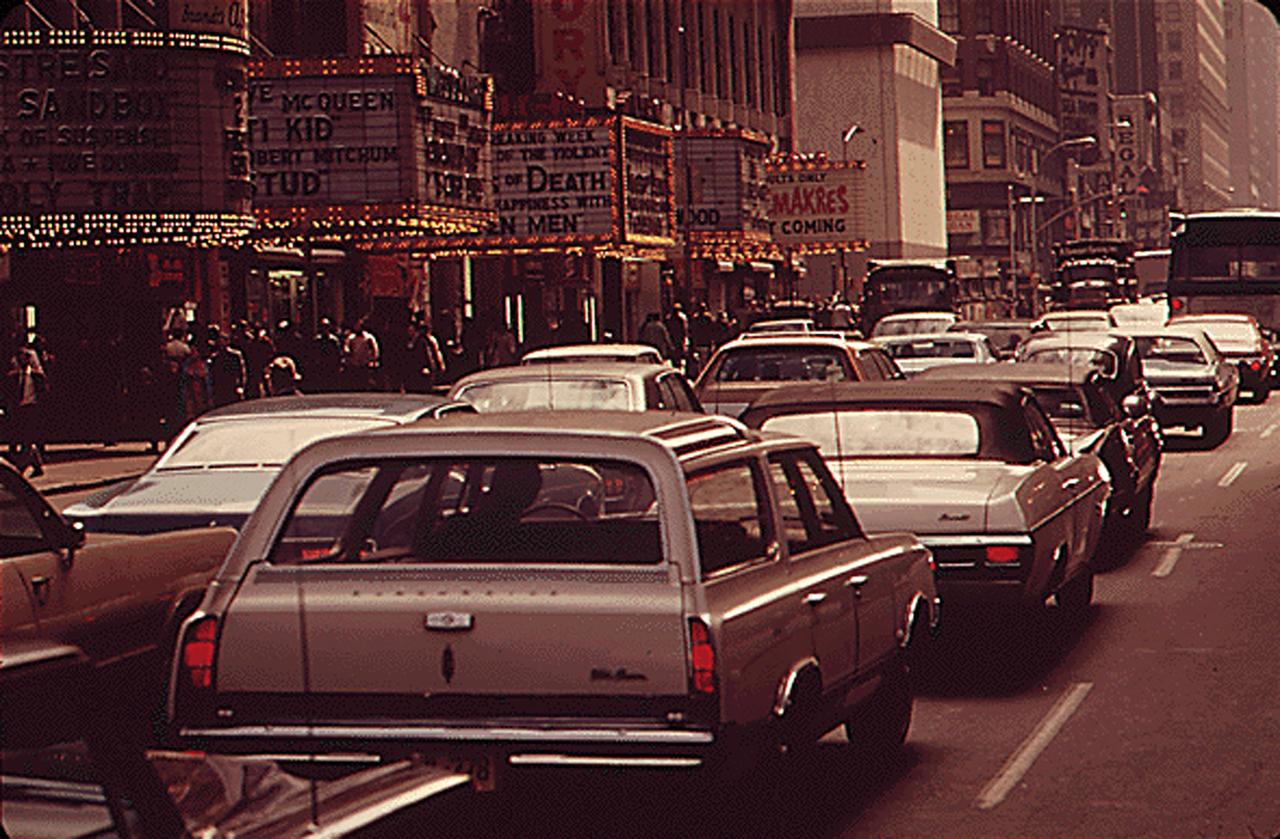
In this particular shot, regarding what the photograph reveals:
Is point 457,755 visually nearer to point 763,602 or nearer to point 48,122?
point 763,602

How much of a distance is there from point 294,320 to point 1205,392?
25.9 m

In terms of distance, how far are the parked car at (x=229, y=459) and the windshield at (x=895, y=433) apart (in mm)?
2103

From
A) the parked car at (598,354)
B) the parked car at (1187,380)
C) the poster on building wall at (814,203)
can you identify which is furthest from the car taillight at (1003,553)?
the poster on building wall at (814,203)

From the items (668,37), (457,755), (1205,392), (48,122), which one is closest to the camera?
(457,755)

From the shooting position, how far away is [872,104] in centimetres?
14275

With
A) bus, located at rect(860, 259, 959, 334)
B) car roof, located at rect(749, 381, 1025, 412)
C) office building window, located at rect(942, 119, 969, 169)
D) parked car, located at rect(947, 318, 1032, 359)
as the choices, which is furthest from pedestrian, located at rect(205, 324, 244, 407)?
office building window, located at rect(942, 119, 969, 169)

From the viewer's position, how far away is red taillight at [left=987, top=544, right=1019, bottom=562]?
475 inches

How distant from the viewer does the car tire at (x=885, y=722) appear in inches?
377

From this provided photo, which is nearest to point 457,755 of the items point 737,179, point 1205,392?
point 1205,392

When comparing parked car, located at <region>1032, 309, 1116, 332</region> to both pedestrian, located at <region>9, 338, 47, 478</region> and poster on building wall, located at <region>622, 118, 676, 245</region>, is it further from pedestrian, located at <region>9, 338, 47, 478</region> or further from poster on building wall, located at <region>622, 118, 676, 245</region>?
pedestrian, located at <region>9, 338, 47, 478</region>

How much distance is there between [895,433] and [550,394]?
519 centimetres

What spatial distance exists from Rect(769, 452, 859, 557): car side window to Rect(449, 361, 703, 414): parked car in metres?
9.16

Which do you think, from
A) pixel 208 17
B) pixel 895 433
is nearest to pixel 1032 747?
pixel 895 433

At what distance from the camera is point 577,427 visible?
26.3 ft
